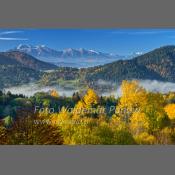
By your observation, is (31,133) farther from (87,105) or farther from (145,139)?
(145,139)

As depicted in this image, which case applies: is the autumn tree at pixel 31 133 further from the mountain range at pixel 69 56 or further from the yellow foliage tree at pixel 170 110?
the yellow foliage tree at pixel 170 110

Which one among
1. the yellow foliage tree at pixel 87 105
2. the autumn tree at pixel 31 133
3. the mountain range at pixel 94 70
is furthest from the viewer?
the mountain range at pixel 94 70

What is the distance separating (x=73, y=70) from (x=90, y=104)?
0.75 m

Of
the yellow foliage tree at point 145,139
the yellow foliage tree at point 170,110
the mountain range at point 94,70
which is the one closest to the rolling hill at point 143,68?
the mountain range at point 94,70

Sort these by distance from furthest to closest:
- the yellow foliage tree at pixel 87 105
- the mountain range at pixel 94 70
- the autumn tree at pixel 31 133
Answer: the mountain range at pixel 94 70
the yellow foliage tree at pixel 87 105
the autumn tree at pixel 31 133

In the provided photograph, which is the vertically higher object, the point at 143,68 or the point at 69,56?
the point at 69,56

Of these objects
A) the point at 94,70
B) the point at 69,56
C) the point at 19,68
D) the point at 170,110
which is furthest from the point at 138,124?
the point at 19,68

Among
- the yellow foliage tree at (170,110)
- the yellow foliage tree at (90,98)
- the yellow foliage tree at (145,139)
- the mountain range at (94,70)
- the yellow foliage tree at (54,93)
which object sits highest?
the mountain range at (94,70)

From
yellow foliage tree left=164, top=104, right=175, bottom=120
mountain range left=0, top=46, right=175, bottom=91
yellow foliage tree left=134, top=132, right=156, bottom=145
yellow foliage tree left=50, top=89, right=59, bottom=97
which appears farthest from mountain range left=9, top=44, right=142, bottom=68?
yellow foliage tree left=134, top=132, right=156, bottom=145

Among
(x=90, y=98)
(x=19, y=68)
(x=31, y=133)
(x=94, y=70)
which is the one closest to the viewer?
(x=31, y=133)

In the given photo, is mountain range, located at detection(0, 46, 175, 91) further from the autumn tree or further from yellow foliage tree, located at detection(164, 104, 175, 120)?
the autumn tree

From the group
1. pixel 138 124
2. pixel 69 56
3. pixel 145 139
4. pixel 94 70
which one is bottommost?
pixel 145 139

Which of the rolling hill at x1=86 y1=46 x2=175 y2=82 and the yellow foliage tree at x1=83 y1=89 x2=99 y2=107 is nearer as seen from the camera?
the yellow foliage tree at x1=83 y1=89 x2=99 y2=107

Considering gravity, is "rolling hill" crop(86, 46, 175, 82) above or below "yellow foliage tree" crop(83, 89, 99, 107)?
above
